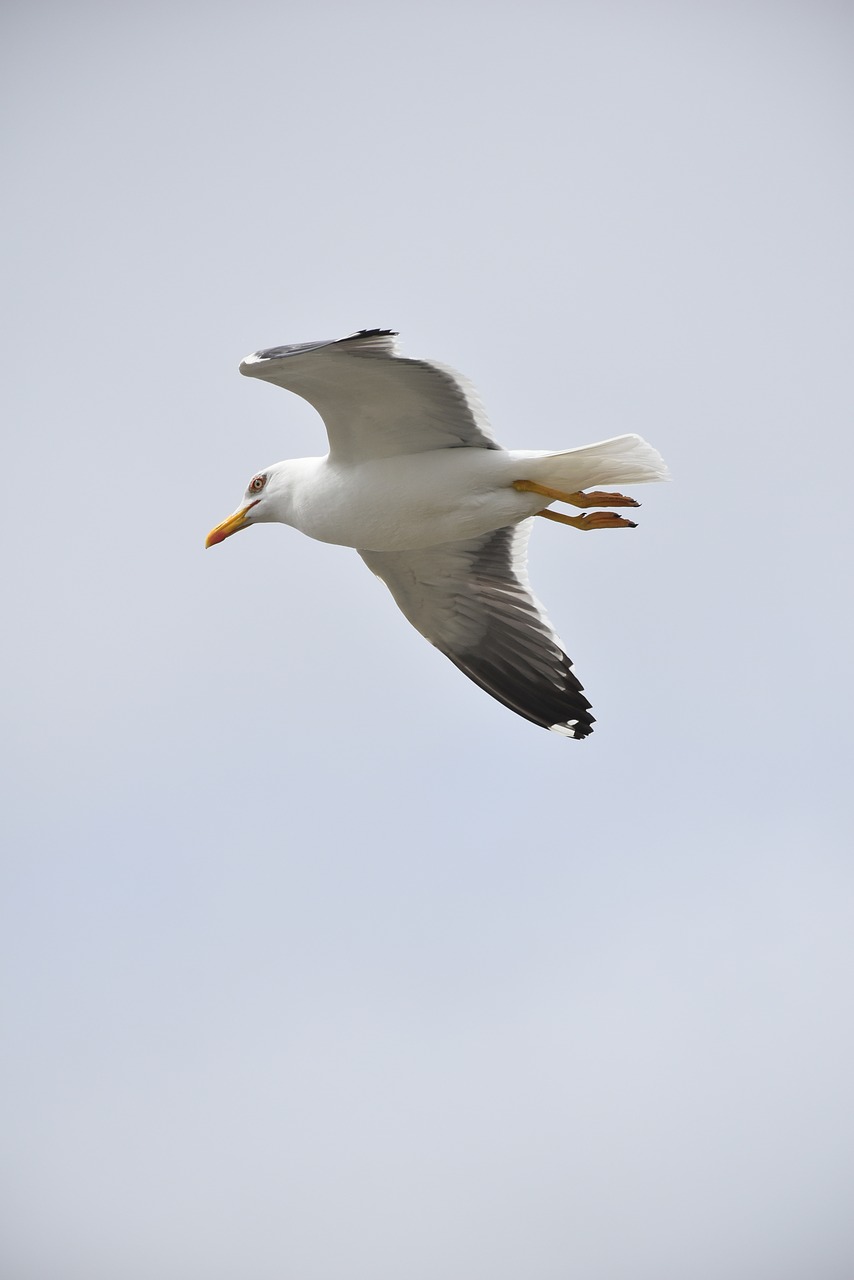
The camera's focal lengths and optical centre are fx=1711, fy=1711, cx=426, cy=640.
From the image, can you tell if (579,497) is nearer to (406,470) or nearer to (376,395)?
(406,470)

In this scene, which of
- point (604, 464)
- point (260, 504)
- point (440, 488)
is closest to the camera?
point (604, 464)

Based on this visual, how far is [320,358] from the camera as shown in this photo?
870 cm

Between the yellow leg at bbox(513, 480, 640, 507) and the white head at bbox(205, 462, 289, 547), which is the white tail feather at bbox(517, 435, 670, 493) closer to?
the yellow leg at bbox(513, 480, 640, 507)

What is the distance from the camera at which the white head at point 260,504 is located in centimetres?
1016

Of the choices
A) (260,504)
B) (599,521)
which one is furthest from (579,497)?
(260,504)

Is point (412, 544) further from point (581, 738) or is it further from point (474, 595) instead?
point (581, 738)

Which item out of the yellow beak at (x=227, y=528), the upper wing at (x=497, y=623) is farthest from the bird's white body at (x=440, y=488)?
the upper wing at (x=497, y=623)

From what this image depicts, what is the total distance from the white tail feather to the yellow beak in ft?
6.51

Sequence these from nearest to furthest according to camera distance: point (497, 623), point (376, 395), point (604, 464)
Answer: point (376, 395) < point (604, 464) < point (497, 623)

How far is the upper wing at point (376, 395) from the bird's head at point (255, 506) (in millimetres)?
636

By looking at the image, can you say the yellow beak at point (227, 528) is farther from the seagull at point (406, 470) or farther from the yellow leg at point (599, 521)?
the yellow leg at point (599, 521)

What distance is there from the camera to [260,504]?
1027cm

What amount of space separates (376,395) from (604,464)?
4.26 ft

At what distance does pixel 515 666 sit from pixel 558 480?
1.87 metres
